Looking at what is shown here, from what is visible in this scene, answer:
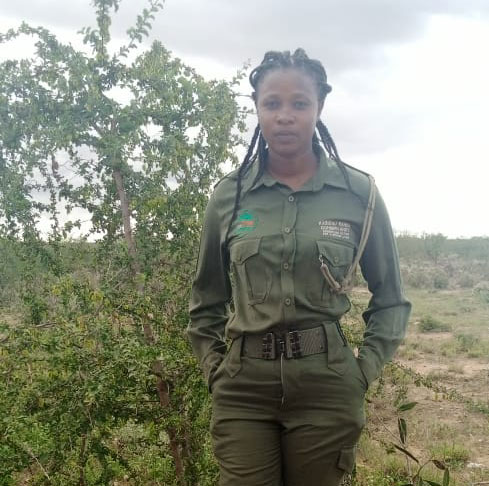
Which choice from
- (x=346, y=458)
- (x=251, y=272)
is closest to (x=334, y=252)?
(x=251, y=272)

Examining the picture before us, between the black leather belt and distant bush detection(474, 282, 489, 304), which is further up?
the black leather belt

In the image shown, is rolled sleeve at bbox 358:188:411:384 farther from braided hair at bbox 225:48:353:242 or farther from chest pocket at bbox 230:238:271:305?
chest pocket at bbox 230:238:271:305

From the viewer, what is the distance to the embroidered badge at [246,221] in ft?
6.89

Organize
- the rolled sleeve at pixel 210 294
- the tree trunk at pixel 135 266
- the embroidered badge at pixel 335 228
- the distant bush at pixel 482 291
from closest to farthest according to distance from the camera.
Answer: the embroidered badge at pixel 335 228, the rolled sleeve at pixel 210 294, the tree trunk at pixel 135 266, the distant bush at pixel 482 291

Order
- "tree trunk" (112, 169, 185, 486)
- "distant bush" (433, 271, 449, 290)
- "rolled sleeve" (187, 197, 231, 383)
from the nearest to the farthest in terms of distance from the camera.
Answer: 1. "rolled sleeve" (187, 197, 231, 383)
2. "tree trunk" (112, 169, 185, 486)
3. "distant bush" (433, 271, 449, 290)

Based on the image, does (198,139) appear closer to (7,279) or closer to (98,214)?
(98,214)

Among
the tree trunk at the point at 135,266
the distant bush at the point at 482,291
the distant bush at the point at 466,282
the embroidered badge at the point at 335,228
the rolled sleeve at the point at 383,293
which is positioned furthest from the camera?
the distant bush at the point at 466,282

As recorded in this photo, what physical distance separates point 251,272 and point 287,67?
0.75m

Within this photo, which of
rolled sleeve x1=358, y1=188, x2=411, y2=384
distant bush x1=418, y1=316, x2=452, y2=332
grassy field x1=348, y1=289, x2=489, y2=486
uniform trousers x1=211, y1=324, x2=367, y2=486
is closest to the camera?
uniform trousers x1=211, y1=324, x2=367, y2=486

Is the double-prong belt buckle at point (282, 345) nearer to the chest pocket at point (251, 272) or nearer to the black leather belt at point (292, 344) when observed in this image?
the black leather belt at point (292, 344)

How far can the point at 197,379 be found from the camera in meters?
3.23

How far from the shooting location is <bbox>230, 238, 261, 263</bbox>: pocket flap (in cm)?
202

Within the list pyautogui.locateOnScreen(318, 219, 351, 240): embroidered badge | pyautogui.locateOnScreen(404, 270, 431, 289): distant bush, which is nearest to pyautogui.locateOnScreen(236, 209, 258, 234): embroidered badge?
pyautogui.locateOnScreen(318, 219, 351, 240): embroidered badge

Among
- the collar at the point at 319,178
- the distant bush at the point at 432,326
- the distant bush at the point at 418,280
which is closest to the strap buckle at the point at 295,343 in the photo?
the collar at the point at 319,178
